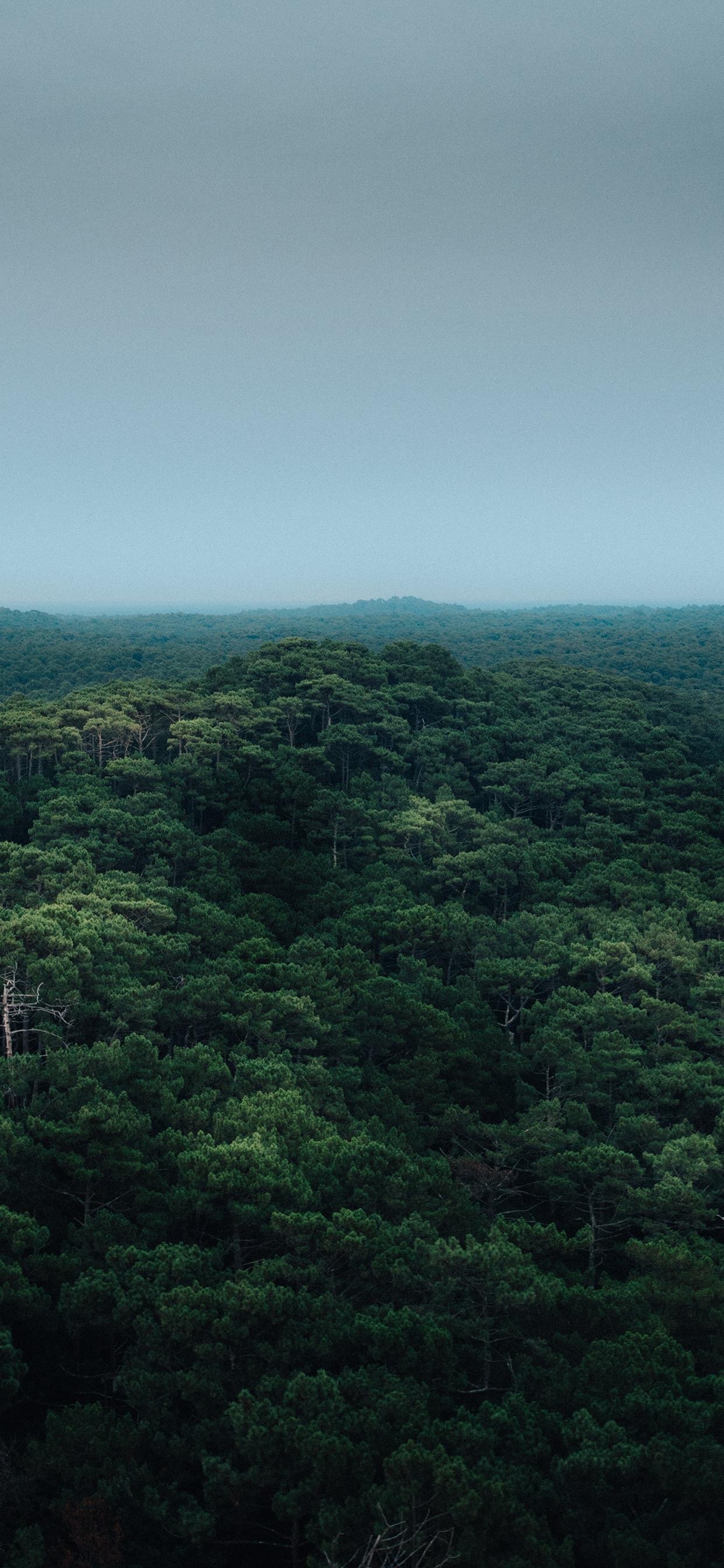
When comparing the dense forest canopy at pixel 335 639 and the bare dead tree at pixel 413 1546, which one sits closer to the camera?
the bare dead tree at pixel 413 1546

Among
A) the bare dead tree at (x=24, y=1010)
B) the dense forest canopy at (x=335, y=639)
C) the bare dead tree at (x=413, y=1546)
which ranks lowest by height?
the bare dead tree at (x=413, y=1546)

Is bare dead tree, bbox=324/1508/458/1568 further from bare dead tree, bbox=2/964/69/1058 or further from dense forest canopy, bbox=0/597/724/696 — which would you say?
dense forest canopy, bbox=0/597/724/696

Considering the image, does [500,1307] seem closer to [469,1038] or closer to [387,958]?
[469,1038]

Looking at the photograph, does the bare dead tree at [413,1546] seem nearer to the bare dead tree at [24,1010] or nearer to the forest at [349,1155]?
the forest at [349,1155]

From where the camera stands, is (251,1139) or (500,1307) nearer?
(500,1307)

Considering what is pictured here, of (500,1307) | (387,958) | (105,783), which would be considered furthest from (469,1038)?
(105,783)

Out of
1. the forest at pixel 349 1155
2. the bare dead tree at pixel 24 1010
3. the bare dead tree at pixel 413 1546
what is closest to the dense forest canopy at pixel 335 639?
the forest at pixel 349 1155
